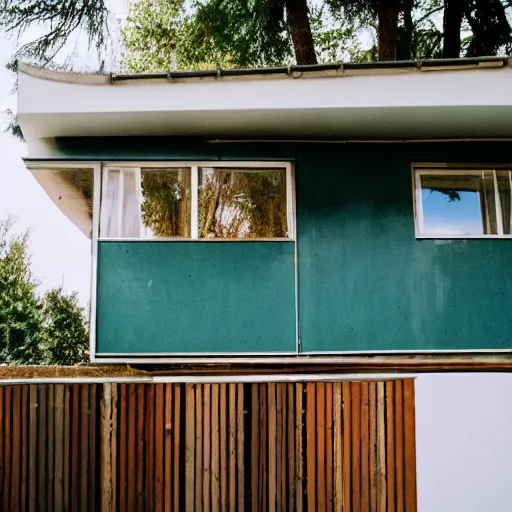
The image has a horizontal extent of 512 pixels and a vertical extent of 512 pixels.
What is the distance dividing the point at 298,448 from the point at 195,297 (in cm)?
230

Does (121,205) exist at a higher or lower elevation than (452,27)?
lower

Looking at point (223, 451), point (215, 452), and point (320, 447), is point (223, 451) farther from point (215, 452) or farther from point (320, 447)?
point (320, 447)

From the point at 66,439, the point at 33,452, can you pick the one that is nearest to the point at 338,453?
the point at 66,439

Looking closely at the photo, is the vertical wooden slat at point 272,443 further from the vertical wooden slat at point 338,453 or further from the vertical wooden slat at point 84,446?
the vertical wooden slat at point 84,446

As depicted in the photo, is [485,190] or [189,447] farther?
[485,190]

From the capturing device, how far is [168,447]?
4.96m

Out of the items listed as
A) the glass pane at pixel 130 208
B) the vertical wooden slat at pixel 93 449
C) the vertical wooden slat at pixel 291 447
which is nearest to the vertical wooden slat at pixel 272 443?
the vertical wooden slat at pixel 291 447

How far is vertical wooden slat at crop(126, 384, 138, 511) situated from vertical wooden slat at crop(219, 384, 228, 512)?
0.67m

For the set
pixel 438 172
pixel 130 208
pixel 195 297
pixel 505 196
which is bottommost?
pixel 195 297

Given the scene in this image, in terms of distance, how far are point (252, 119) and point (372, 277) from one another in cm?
213

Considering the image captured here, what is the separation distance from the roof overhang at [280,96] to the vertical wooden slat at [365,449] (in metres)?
2.80

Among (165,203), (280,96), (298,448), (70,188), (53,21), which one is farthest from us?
(53,21)

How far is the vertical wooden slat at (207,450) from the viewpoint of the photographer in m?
4.96

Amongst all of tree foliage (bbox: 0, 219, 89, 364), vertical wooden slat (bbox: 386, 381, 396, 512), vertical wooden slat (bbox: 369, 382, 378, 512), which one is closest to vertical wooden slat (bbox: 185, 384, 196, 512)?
vertical wooden slat (bbox: 369, 382, 378, 512)
